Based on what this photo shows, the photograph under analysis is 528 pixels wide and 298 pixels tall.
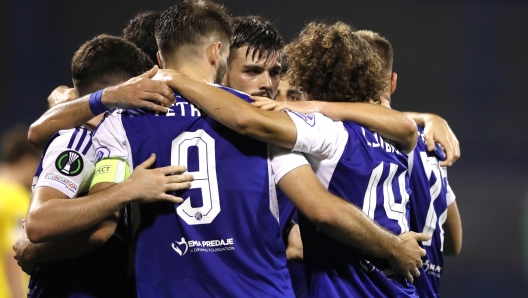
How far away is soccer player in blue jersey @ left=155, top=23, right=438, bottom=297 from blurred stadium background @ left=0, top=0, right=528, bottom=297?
6.42 metres

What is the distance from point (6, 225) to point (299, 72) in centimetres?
354

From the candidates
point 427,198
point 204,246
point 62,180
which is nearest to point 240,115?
point 204,246

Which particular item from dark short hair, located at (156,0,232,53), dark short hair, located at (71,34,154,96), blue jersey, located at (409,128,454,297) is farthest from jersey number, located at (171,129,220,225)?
blue jersey, located at (409,128,454,297)

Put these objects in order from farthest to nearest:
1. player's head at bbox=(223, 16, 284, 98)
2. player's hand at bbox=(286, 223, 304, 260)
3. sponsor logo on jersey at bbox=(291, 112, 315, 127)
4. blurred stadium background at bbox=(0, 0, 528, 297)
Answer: blurred stadium background at bbox=(0, 0, 528, 297)
player's head at bbox=(223, 16, 284, 98)
player's hand at bbox=(286, 223, 304, 260)
sponsor logo on jersey at bbox=(291, 112, 315, 127)

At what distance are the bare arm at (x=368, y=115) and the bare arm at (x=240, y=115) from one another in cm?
24

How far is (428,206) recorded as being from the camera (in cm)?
356

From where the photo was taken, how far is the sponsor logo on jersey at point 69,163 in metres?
2.75

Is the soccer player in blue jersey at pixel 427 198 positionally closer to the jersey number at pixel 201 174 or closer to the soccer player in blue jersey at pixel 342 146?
the soccer player in blue jersey at pixel 342 146

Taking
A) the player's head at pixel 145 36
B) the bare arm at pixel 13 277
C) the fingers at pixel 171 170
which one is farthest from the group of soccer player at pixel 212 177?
the bare arm at pixel 13 277

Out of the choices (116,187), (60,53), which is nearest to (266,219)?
(116,187)

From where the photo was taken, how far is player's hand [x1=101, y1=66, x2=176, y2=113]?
2705 mm

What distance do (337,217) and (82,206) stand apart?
99cm

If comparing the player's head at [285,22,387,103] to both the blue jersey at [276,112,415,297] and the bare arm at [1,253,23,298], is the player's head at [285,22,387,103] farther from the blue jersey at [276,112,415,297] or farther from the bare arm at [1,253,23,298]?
the bare arm at [1,253,23,298]

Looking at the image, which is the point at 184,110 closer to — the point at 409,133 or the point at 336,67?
the point at 336,67
